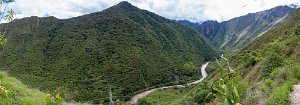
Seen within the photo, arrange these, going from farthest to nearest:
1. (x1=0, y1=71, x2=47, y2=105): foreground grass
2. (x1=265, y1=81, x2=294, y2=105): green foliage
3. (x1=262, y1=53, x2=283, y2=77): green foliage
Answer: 1. (x1=262, y1=53, x2=283, y2=77): green foliage
2. (x1=265, y1=81, x2=294, y2=105): green foliage
3. (x1=0, y1=71, x2=47, y2=105): foreground grass

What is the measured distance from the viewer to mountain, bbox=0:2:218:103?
11131 cm

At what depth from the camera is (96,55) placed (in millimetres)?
132625

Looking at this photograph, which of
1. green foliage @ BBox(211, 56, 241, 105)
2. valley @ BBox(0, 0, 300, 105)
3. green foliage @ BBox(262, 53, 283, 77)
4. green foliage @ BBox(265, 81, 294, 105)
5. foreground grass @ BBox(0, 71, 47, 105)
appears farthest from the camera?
valley @ BBox(0, 0, 300, 105)

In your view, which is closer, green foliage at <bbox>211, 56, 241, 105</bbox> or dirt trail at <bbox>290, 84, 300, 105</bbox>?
green foliage at <bbox>211, 56, 241, 105</bbox>

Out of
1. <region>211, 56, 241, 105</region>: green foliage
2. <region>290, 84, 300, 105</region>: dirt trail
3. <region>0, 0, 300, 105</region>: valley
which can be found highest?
<region>0, 0, 300, 105</region>: valley

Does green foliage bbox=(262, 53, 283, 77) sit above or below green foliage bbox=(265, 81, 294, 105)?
above

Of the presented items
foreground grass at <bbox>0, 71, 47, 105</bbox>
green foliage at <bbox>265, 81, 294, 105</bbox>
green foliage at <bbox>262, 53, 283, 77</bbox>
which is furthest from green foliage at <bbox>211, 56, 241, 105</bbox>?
green foliage at <bbox>262, 53, 283, 77</bbox>

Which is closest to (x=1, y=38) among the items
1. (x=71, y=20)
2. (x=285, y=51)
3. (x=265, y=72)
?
(x=265, y=72)

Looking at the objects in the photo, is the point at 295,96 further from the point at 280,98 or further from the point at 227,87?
the point at 227,87

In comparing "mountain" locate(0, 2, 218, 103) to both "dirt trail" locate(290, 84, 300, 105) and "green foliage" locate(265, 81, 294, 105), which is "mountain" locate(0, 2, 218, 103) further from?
"green foliage" locate(265, 81, 294, 105)

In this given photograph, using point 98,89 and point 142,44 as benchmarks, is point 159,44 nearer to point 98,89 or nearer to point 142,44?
point 142,44

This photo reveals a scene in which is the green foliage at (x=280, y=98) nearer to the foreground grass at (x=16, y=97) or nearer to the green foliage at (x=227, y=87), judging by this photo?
the foreground grass at (x=16, y=97)

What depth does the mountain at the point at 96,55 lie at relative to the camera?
11131 centimetres

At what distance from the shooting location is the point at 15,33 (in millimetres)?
144750
